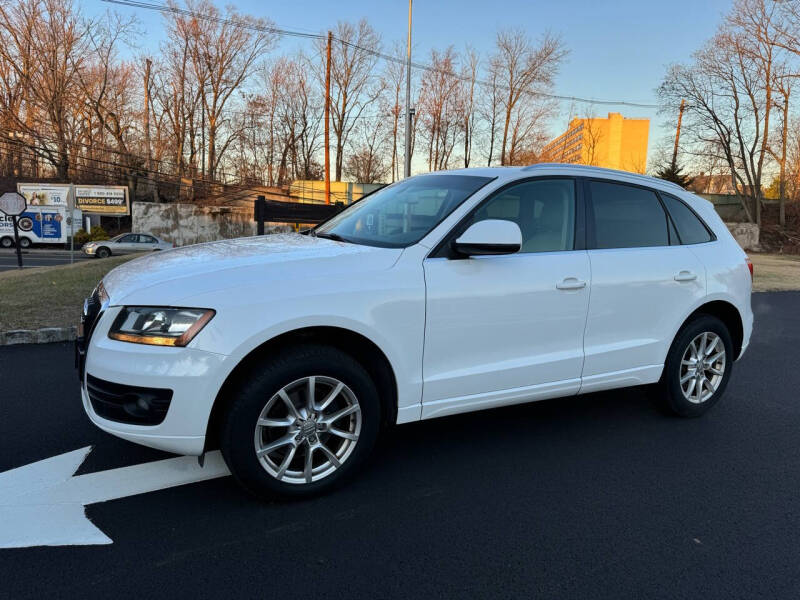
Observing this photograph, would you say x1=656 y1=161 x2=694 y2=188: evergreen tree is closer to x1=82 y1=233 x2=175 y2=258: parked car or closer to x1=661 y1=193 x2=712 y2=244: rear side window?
x1=82 y1=233 x2=175 y2=258: parked car

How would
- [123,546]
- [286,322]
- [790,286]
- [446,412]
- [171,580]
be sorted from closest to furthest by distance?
[171,580] → [123,546] → [286,322] → [446,412] → [790,286]

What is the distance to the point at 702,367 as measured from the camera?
420 cm

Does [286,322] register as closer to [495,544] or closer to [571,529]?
[495,544]

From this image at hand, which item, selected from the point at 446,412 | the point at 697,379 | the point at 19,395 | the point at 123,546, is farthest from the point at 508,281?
the point at 19,395

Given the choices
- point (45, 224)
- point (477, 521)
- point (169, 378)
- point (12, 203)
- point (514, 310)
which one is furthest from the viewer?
point (45, 224)

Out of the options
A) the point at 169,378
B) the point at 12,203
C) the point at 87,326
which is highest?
the point at 12,203

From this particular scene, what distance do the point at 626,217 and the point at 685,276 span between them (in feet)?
1.97

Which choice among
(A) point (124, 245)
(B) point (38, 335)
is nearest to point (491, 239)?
(B) point (38, 335)

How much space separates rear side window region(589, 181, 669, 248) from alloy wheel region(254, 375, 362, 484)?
1.96m

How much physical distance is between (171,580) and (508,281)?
2.18 m

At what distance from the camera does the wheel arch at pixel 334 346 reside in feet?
8.75

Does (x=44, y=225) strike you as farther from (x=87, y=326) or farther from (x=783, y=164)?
(x=783, y=164)

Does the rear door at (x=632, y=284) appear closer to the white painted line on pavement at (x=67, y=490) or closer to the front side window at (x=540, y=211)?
the front side window at (x=540, y=211)

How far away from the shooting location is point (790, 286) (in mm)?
13977
